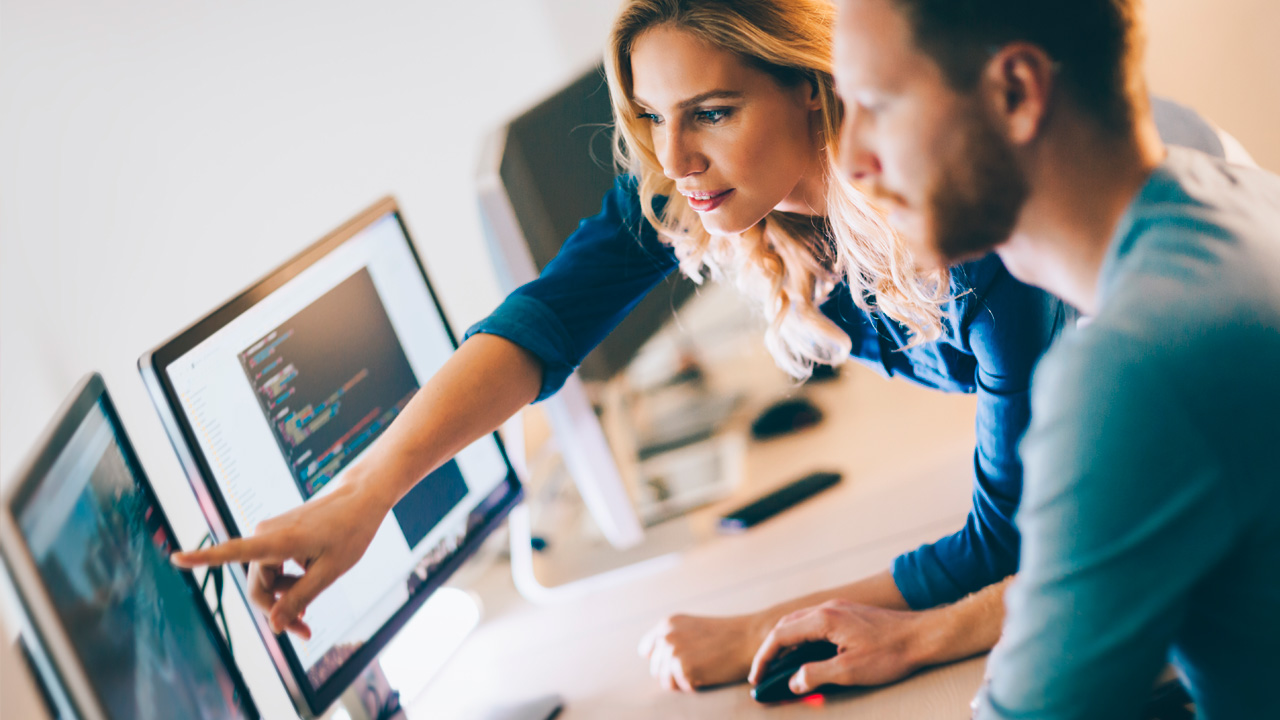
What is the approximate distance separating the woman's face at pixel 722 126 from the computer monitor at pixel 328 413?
14.0 inches

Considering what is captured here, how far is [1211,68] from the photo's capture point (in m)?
2.13

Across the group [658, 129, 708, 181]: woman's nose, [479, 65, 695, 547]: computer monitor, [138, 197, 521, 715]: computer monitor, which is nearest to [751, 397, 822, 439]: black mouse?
[479, 65, 695, 547]: computer monitor

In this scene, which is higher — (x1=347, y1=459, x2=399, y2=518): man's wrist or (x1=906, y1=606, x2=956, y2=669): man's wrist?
(x1=347, y1=459, x2=399, y2=518): man's wrist

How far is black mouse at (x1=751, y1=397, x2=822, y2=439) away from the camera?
1540 millimetres

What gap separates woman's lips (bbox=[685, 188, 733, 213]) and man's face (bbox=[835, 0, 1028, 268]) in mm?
382

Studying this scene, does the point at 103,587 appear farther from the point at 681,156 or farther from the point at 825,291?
the point at 825,291

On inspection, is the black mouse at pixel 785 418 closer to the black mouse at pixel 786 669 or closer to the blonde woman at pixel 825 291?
the blonde woman at pixel 825 291

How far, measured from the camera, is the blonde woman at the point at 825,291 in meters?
0.87

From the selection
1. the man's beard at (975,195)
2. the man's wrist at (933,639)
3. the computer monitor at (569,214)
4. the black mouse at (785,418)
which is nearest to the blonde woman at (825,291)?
the man's wrist at (933,639)

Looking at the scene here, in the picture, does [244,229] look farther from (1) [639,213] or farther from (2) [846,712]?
(2) [846,712]

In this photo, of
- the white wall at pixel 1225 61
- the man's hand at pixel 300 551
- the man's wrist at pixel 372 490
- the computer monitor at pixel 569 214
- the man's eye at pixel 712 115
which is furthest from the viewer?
the white wall at pixel 1225 61

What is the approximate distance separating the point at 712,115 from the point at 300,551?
23.0 inches

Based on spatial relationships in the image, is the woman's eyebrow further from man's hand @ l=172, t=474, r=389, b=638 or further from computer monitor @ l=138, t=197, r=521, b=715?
man's hand @ l=172, t=474, r=389, b=638

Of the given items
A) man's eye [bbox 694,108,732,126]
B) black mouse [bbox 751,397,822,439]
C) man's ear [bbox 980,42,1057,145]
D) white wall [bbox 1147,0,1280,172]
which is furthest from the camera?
white wall [bbox 1147,0,1280,172]
